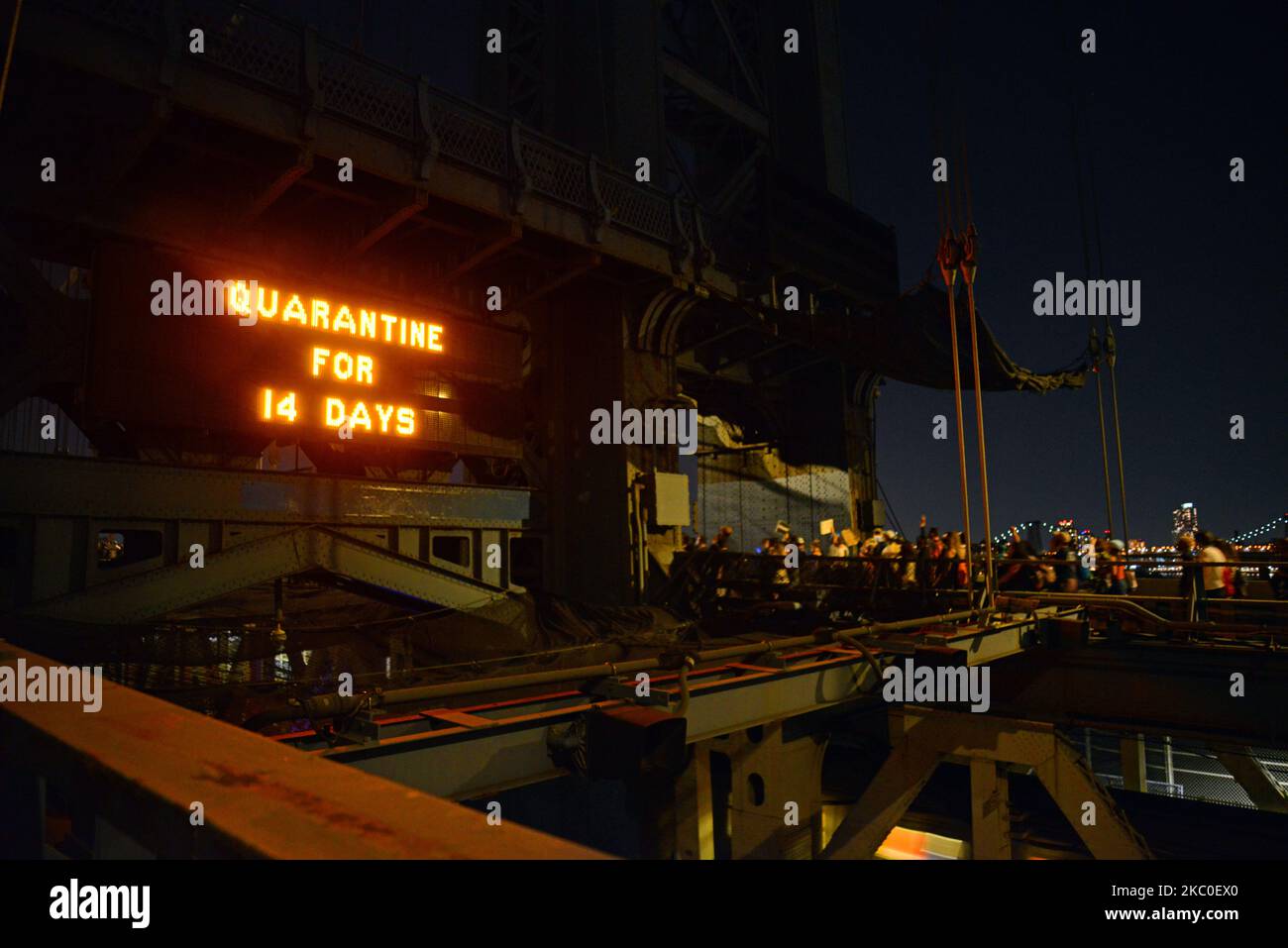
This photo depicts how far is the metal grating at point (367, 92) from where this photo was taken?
12141mm

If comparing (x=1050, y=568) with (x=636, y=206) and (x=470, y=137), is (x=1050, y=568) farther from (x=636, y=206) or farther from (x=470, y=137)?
(x=470, y=137)

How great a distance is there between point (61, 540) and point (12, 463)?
3.76 feet

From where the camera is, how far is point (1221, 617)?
46.6ft

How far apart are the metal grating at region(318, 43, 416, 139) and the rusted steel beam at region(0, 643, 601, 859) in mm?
12125

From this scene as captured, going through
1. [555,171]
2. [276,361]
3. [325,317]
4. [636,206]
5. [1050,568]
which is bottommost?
[1050,568]

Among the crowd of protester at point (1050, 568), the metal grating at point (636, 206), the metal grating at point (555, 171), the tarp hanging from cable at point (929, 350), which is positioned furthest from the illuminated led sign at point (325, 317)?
the tarp hanging from cable at point (929, 350)

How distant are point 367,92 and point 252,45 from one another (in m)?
1.79

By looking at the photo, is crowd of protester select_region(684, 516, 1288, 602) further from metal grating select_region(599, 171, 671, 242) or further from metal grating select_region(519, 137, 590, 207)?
metal grating select_region(519, 137, 590, 207)

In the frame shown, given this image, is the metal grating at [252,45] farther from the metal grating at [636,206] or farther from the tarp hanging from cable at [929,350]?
the tarp hanging from cable at [929,350]

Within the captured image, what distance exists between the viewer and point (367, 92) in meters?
12.6

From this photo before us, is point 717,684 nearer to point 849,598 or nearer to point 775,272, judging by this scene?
point 849,598

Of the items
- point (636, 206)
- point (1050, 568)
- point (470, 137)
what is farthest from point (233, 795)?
point (636, 206)

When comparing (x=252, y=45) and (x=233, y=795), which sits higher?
(x=252, y=45)

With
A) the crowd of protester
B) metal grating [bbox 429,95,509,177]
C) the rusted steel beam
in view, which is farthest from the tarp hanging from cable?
the rusted steel beam
